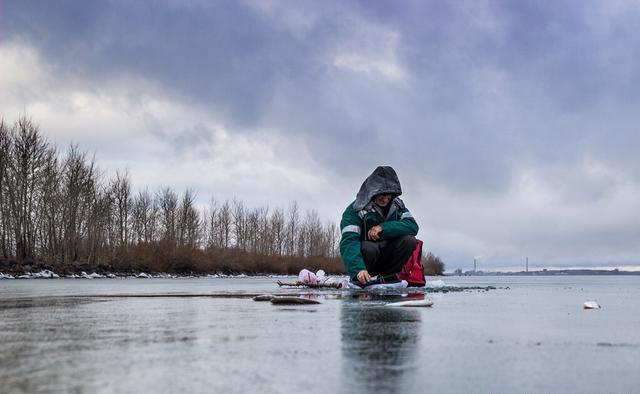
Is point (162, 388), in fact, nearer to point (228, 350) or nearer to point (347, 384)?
point (347, 384)

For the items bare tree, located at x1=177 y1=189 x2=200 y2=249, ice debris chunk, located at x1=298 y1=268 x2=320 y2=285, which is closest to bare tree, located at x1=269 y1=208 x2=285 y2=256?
bare tree, located at x1=177 y1=189 x2=200 y2=249

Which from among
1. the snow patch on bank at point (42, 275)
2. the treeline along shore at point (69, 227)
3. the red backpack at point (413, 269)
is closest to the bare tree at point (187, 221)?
the treeline along shore at point (69, 227)

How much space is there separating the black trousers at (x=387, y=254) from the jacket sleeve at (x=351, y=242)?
0.28 metres

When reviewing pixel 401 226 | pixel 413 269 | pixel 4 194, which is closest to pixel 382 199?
pixel 401 226

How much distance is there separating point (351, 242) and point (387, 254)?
81 cm

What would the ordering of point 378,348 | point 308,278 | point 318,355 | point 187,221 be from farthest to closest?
point 187,221 → point 308,278 → point 378,348 → point 318,355

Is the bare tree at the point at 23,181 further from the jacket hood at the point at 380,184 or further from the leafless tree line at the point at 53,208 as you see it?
the jacket hood at the point at 380,184

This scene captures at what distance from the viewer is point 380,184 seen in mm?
6160

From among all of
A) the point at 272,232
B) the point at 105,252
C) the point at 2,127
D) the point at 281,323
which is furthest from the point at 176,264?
the point at 281,323

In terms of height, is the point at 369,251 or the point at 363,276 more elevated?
the point at 369,251

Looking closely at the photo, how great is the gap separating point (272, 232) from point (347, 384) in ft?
219

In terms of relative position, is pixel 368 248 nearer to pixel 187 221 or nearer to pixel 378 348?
pixel 378 348

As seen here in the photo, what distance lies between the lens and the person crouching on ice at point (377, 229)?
6.12 metres

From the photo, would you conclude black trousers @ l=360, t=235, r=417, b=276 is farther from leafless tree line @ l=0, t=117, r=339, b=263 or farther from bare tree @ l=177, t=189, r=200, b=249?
bare tree @ l=177, t=189, r=200, b=249
